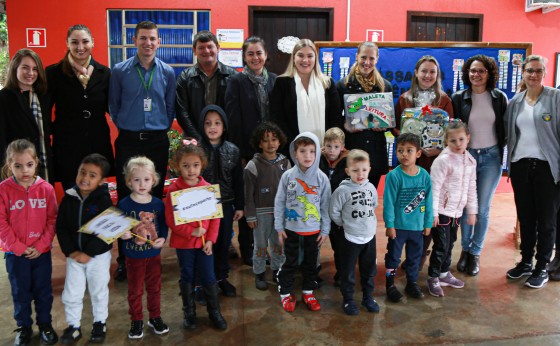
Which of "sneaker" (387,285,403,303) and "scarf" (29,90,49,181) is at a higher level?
"scarf" (29,90,49,181)

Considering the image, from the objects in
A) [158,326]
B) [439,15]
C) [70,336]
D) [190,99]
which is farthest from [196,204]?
[439,15]

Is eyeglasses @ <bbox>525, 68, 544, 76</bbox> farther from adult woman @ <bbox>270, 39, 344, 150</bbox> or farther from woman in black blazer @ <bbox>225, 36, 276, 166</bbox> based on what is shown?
woman in black blazer @ <bbox>225, 36, 276, 166</bbox>

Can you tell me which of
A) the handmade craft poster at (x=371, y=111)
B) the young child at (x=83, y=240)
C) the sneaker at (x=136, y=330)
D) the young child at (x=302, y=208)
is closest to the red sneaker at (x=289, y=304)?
the young child at (x=302, y=208)

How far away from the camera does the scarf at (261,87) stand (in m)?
3.58

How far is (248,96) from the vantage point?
140 inches

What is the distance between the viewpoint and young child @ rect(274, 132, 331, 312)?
2965 mm

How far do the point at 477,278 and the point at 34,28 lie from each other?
5652mm

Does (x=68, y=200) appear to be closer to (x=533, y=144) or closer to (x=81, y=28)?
(x=81, y=28)

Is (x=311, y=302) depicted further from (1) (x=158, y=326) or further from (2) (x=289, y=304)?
(1) (x=158, y=326)

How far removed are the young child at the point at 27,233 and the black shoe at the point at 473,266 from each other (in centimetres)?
299

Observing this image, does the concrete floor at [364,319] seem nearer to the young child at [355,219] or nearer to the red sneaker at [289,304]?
the red sneaker at [289,304]

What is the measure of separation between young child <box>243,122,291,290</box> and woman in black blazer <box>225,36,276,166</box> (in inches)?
14.4

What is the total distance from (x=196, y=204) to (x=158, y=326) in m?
0.78

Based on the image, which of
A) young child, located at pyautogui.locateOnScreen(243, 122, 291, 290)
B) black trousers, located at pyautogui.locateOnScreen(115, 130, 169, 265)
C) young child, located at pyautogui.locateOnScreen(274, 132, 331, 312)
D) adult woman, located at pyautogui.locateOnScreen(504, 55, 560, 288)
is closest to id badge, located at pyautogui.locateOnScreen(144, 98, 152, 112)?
black trousers, located at pyautogui.locateOnScreen(115, 130, 169, 265)
